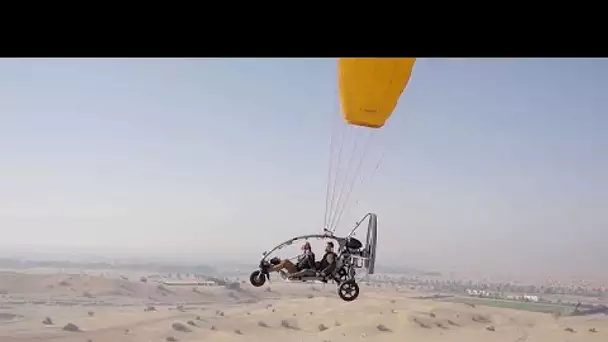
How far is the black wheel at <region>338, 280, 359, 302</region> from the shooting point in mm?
4457

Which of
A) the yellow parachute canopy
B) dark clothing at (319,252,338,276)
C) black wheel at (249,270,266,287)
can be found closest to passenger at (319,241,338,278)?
dark clothing at (319,252,338,276)

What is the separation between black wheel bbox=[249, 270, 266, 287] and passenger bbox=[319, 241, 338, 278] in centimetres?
37

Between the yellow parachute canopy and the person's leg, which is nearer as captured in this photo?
the yellow parachute canopy

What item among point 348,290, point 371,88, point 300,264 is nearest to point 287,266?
point 300,264

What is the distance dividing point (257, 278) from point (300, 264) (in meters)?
0.29

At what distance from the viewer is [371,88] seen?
440 centimetres

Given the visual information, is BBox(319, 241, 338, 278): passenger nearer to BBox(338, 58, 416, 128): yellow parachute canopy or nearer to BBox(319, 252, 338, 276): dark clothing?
BBox(319, 252, 338, 276): dark clothing

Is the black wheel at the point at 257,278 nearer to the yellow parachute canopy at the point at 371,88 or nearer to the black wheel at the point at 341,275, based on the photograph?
the black wheel at the point at 341,275

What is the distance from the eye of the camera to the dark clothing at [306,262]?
14.9 feet

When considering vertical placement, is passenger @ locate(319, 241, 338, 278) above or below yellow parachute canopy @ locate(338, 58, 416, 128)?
below

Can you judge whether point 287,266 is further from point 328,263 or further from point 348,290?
point 348,290
